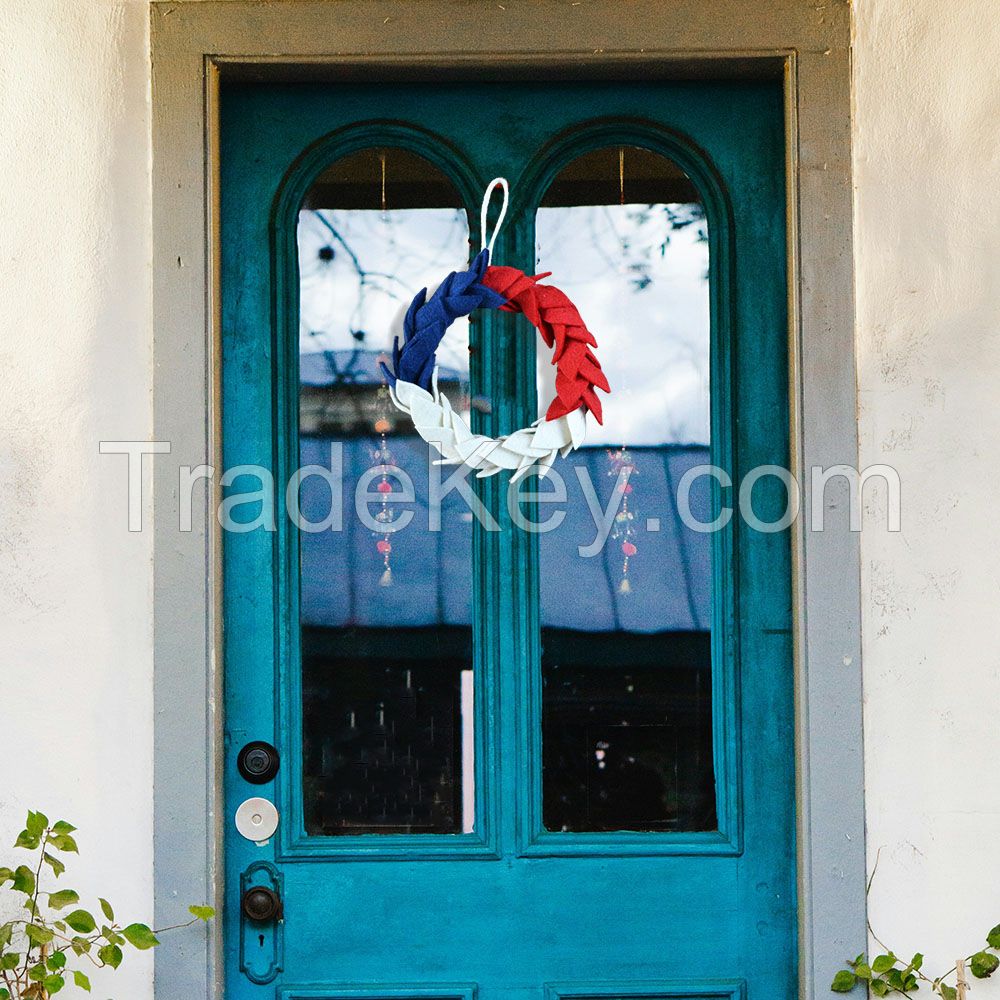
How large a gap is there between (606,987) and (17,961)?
115 cm

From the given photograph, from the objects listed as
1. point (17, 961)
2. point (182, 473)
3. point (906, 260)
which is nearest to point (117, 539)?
point (182, 473)

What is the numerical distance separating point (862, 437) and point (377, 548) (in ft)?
3.35

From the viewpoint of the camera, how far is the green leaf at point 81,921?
2254 millimetres

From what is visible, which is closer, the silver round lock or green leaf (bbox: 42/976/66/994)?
green leaf (bbox: 42/976/66/994)

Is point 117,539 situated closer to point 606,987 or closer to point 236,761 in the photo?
point 236,761

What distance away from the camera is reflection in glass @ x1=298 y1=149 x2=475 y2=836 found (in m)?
2.62

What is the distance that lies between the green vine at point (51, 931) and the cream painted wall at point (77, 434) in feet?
0.20

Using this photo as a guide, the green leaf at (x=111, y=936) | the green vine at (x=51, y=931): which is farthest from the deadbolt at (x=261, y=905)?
the green leaf at (x=111, y=936)

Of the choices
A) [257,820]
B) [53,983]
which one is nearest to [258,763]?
[257,820]

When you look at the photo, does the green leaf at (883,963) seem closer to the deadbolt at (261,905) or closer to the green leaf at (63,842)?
the deadbolt at (261,905)

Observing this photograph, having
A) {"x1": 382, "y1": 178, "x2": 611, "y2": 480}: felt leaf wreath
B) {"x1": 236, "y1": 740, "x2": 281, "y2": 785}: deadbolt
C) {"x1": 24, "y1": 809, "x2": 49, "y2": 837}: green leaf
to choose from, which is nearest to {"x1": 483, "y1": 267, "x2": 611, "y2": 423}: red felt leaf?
{"x1": 382, "y1": 178, "x2": 611, "y2": 480}: felt leaf wreath

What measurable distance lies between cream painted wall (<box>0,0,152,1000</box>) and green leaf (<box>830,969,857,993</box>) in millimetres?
1345

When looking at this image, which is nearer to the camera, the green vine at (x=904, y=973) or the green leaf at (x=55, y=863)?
the green leaf at (x=55, y=863)

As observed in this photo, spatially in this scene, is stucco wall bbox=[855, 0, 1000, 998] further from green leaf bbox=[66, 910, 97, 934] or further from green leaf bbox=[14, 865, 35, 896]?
green leaf bbox=[14, 865, 35, 896]
